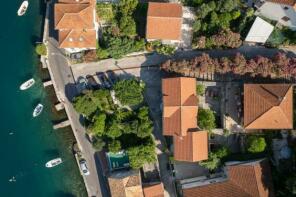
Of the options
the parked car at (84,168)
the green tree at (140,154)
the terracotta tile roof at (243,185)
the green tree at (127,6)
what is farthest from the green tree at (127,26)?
the terracotta tile roof at (243,185)

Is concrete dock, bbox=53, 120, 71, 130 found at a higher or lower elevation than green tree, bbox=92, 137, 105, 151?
higher

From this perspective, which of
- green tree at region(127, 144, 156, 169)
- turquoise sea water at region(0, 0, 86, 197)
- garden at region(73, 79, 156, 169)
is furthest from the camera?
turquoise sea water at region(0, 0, 86, 197)

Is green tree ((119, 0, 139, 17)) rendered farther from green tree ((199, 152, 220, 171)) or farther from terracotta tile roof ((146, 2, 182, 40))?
green tree ((199, 152, 220, 171))

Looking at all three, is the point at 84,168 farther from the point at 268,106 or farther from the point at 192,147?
the point at 268,106

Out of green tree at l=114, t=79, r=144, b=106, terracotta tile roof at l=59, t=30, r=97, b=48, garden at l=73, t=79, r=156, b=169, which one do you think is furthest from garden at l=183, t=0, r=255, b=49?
terracotta tile roof at l=59, t=30, r=97, b=48

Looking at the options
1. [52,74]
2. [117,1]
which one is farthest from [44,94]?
[117,1]
